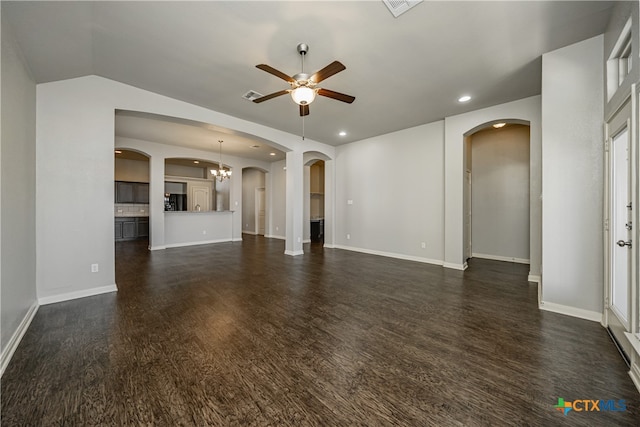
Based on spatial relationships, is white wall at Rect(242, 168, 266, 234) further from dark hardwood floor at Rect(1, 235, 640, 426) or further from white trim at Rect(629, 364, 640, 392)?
white trim at Rect(629, 364, 640, 392)

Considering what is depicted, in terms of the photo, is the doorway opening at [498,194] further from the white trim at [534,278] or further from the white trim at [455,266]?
the white trim at [534,278]

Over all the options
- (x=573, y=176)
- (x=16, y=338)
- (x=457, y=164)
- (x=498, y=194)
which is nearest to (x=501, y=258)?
(x=498, y=194)

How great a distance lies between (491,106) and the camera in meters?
4.27

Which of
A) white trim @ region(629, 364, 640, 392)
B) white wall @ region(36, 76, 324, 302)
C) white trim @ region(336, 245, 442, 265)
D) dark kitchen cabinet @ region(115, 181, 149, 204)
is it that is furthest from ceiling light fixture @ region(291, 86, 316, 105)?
dark kitchen cabinet @ region(115, 181, 149, 204)

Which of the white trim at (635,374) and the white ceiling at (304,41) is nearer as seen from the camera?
the white trim at (635,374)

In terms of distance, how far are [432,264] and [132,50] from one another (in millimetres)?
5866

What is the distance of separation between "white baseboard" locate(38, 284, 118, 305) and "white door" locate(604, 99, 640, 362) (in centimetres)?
551

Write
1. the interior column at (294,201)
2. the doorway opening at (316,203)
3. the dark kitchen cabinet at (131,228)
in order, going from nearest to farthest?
the interior column at (294,201)
the dark kitchen cabinet at (131,228)
the doorway opening at (316,203)

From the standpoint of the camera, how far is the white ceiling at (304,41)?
7.10 ft

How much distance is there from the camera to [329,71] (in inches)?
95.7

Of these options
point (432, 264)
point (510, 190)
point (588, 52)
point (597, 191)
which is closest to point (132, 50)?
point (588, 52)

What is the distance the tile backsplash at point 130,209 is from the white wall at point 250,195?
3715 mm

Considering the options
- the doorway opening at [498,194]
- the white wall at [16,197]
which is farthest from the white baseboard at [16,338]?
the doorway opening at [498,194]

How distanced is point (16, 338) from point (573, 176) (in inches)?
223
